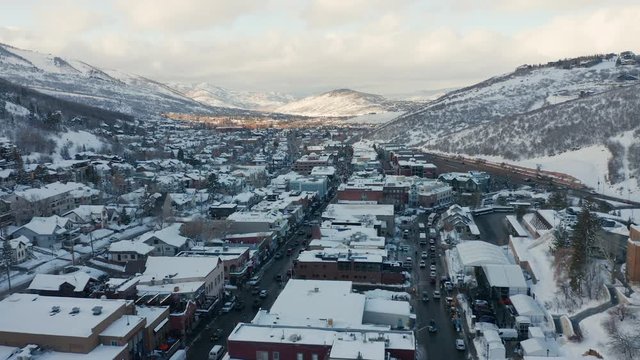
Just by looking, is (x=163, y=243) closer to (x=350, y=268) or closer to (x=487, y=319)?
(x=350, y=268)

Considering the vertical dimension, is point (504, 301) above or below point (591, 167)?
below

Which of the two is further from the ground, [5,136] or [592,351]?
[5,136]

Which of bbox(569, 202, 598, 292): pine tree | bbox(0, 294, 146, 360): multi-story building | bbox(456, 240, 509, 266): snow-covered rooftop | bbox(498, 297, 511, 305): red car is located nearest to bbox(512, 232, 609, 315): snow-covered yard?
bbox(569, 202, 598, 292): pine tree

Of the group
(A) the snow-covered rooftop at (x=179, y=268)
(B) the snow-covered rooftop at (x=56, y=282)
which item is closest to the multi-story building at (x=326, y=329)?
(A) the snow-covered rooftop at (x=179, y=268)

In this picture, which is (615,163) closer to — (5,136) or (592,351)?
(592,351)

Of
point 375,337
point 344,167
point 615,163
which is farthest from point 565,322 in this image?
point 344,167

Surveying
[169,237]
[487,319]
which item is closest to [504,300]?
[487,319]
